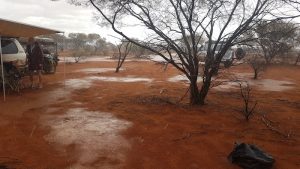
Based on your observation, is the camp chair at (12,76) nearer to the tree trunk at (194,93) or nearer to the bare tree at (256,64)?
the tree trunk at (194,93)

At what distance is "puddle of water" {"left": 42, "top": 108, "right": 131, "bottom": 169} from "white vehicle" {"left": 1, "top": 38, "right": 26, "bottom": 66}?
4309mm

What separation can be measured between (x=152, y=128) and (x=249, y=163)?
7.89 ft

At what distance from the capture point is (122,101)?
31.4ft

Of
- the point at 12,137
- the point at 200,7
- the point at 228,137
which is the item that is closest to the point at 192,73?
the point at 200,7

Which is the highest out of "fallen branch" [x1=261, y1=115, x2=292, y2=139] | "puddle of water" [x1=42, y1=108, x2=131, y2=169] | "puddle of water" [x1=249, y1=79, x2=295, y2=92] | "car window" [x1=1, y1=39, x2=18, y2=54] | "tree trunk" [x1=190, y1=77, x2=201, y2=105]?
"car window" [x1=1, y1=39, x2=18, y2=54]

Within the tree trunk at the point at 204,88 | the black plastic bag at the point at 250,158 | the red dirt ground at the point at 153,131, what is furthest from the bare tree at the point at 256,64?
the black plastic bag at the point at 250,158

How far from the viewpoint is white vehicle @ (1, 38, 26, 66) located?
36.6ft

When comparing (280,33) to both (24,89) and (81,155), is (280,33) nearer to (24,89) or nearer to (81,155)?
(81,155)

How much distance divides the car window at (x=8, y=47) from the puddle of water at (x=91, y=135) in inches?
177

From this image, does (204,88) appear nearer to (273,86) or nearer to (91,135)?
(91,135)

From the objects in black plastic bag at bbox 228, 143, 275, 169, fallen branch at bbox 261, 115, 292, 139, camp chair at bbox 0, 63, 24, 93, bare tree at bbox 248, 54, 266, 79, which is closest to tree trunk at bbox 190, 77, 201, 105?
fallen branch at bbox 261, 115, 292, 139

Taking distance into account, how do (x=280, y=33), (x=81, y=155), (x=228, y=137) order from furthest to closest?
(x=280, y=33) → (x=228, y=137) → (x=81, y=155)

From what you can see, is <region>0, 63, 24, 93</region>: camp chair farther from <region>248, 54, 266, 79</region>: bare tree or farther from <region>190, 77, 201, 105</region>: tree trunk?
<region>248, 54, 266, 79</region>: bare tree

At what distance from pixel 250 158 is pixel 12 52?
9.24 metres
